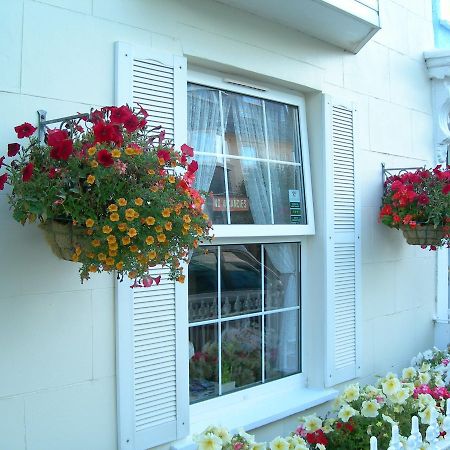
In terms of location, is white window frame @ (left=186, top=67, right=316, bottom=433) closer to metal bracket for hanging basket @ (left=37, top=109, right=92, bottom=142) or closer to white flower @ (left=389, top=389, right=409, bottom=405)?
white flower @ (left=389, top=389, right=409, bottom=405)

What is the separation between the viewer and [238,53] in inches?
121

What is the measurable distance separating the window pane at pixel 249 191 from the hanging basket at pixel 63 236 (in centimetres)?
126

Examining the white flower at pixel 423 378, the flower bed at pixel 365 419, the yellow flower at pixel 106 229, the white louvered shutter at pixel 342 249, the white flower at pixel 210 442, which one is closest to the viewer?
the yellow flower at pixel 106 229

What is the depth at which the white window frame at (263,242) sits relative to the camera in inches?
118

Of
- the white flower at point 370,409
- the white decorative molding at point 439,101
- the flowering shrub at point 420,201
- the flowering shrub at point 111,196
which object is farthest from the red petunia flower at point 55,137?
the white decorative molding at point 439,101

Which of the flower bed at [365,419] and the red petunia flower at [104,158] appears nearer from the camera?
the red petunia flower at [104,158]

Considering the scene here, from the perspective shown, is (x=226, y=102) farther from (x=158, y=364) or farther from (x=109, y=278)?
(x=158, y=364)

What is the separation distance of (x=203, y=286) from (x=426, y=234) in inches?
61.8

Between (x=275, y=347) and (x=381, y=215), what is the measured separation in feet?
3.78

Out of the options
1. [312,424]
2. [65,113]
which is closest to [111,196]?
[65,113]

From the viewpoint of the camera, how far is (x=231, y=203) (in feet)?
10.3

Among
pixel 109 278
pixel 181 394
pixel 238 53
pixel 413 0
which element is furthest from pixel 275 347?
pixel 413 0

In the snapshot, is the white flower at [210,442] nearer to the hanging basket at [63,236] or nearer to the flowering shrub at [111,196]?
the flowering shrub at [111,196]

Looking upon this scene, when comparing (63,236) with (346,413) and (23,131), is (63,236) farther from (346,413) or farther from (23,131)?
(346,413)
